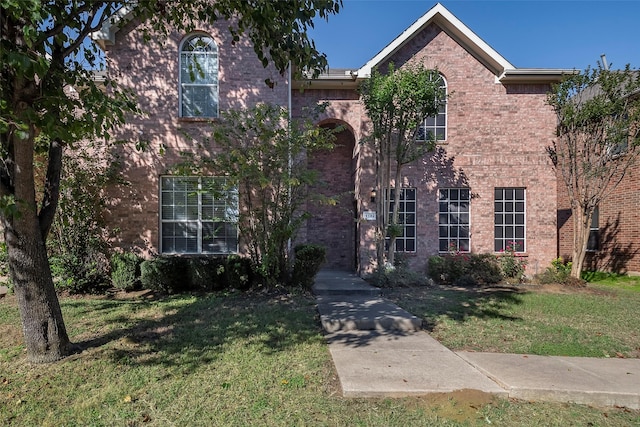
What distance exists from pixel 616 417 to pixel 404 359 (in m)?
2.00

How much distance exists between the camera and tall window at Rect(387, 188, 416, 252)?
11.3 metres

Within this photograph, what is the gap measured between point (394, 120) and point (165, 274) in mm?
6842

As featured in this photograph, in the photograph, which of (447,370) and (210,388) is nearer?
(210,388)

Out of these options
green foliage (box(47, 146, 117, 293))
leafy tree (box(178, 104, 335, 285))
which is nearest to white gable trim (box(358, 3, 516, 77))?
leafy tree (box(178, 104, 335, 285))

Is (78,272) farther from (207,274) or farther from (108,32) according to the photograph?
(108,32)

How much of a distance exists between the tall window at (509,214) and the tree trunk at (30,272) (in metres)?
11.1

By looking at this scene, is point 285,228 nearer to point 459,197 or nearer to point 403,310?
point 403,310

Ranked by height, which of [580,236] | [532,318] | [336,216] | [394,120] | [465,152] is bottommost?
[532,318]

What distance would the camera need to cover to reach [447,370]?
13.5 ft

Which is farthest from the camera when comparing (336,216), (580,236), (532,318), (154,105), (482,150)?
(336,216)

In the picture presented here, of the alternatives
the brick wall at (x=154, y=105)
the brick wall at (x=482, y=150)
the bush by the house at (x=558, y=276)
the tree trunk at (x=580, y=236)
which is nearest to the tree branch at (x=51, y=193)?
the brick wall at (x=154, y=105)

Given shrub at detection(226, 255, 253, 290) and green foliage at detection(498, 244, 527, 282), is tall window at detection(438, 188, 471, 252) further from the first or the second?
shrub at detection(226, 255, 253, 290)

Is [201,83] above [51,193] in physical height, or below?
above

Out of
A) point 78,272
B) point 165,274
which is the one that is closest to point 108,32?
point 78,272
